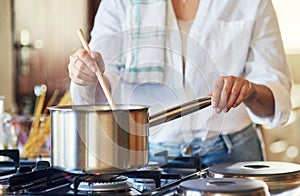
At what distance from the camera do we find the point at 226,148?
4.84 feet

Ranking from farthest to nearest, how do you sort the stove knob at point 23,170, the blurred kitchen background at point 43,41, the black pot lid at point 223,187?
the blurred kitchen background at point 43,41
the stove knob at point 23,170
the black pot lid at point 223,187

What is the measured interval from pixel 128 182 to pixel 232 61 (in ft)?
1.85

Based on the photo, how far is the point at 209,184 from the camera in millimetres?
864

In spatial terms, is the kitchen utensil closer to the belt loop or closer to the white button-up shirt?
the white button-up shirt

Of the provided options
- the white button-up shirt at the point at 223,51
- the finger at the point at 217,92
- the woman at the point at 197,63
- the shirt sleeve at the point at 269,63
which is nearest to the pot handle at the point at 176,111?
the finger at the point at 217,92

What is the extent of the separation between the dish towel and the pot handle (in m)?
0.26

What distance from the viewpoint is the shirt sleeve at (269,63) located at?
140cm

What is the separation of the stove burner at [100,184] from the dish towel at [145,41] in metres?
0.40

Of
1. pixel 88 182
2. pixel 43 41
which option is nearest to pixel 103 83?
pixel 88 182

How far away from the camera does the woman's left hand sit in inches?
43.6

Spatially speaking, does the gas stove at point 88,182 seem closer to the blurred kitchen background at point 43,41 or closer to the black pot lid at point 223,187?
the black pot lid at point 223,187

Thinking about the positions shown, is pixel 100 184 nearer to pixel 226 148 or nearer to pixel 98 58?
pixel 98 58

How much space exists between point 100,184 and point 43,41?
3.01 meters

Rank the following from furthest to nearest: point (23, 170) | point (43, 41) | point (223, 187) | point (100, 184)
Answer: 1. point (43, 41)
2. point (23, 170)
3. point (100, 184)
4. point (223, 187)
